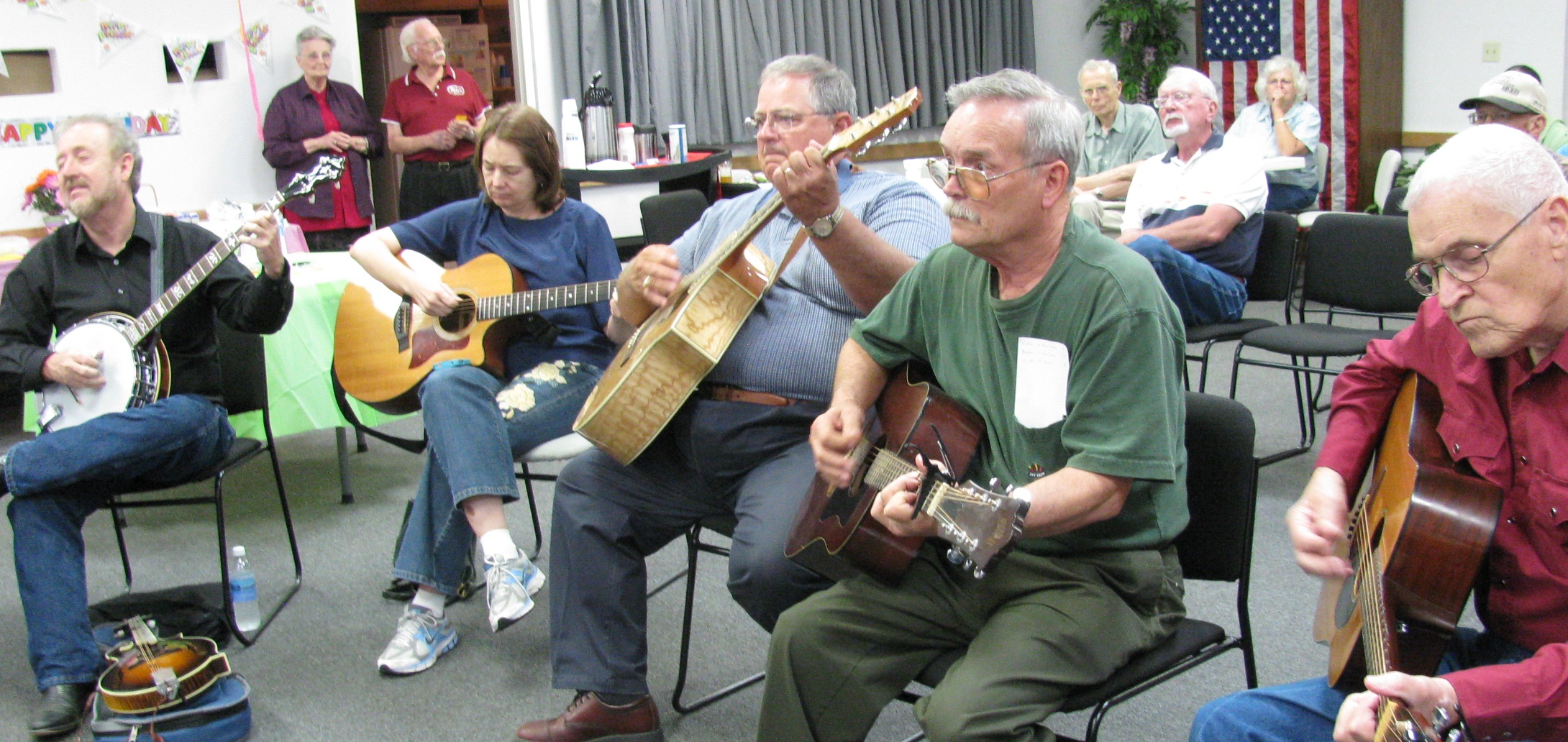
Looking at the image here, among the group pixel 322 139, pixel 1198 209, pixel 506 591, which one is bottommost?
pixel 506 591

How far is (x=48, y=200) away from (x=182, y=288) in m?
2.67

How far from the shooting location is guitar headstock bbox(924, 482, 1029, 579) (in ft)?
4.88

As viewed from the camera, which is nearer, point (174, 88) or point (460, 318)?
point (460, 318)

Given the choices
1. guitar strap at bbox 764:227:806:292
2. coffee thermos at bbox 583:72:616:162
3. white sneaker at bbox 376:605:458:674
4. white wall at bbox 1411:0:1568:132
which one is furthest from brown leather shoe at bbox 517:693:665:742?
white wall at bbox 1411:0:1568:132

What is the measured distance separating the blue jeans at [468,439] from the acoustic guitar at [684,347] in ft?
1.40

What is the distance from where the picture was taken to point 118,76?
5.29 metres

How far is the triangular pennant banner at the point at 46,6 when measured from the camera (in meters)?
5.06

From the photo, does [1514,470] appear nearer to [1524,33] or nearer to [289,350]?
[289,350]

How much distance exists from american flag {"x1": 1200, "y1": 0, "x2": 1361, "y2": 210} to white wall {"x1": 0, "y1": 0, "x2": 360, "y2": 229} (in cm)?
530

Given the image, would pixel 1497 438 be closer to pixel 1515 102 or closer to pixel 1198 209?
pixel 1198 209

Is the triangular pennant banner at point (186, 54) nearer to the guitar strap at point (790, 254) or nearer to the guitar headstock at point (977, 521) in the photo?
the guitar strap at point (790, 254)

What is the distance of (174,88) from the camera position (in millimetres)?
5445

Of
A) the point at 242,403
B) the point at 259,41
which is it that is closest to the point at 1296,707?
the point at 242,403

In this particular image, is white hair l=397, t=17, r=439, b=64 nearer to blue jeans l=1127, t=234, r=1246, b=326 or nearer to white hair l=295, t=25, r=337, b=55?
white hair l=295, t=25, r=337, b=55
